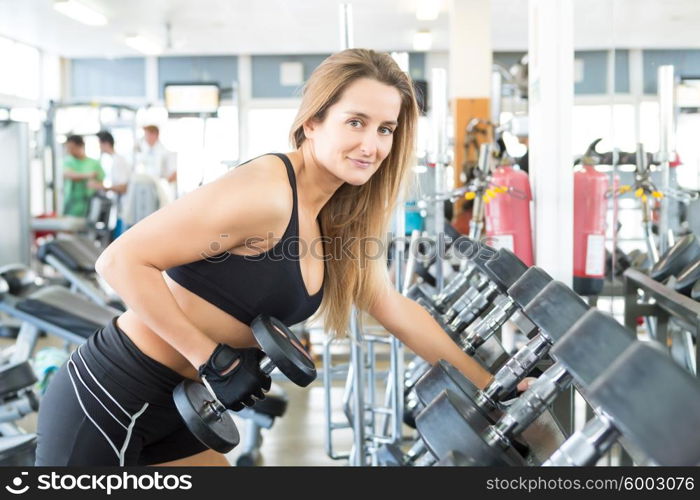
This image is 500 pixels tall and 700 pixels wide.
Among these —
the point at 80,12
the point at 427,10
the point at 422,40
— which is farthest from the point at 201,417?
the point at 422,40

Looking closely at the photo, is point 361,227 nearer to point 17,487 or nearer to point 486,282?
point 486,282

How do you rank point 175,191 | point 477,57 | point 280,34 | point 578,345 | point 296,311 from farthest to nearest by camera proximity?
point 280,34 → point 175,191 → point 477,57 → point 296,311 → point 578,345

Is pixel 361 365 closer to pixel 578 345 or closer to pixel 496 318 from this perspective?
pixel 496 318

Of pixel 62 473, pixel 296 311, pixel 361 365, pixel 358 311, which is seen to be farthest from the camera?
pixel 361 365

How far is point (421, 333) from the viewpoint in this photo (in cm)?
168

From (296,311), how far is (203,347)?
0.22m

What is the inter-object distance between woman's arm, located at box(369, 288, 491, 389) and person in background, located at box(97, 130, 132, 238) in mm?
7165

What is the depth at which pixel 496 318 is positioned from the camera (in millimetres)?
1681

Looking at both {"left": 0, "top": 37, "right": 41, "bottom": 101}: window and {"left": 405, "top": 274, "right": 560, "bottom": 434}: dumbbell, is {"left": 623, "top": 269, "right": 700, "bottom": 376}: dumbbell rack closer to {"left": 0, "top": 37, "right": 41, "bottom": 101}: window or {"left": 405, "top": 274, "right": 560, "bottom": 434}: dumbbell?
{"left": 405, "top": 274, "right": 560, "bottom": 434}: dumbbell

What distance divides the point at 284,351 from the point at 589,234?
148cm

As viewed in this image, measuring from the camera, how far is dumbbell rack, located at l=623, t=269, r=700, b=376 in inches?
71.8

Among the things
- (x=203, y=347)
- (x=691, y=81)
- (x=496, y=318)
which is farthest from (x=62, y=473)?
(x=691, y=81)

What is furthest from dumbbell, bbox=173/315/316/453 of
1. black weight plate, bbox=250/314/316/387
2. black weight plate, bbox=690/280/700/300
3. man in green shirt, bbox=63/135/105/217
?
man in green shirt, bbox=63/135/105/217

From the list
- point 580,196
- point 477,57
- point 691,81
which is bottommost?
point 580,196
